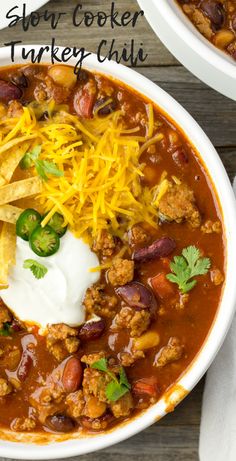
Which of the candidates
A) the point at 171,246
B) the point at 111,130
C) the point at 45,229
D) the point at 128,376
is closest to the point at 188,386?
the point at 128,376

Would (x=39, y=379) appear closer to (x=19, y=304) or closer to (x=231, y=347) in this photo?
(x=19, y=304)

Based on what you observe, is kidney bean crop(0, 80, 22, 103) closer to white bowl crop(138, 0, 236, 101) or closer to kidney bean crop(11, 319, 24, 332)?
white bowl crop(138, 0, 236, 101)

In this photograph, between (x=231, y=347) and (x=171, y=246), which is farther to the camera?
(x=231, y=347)

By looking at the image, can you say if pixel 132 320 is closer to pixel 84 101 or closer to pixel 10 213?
pixel 10 213

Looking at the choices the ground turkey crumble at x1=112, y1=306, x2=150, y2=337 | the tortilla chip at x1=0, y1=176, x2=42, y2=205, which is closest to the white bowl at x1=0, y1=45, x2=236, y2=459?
the ground turkey crumble at x1=112, y1=306, x2=150, y2=337

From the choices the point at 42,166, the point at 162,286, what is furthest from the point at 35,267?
the point at 162,286

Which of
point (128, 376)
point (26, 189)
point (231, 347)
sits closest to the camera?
point (26, 189)
